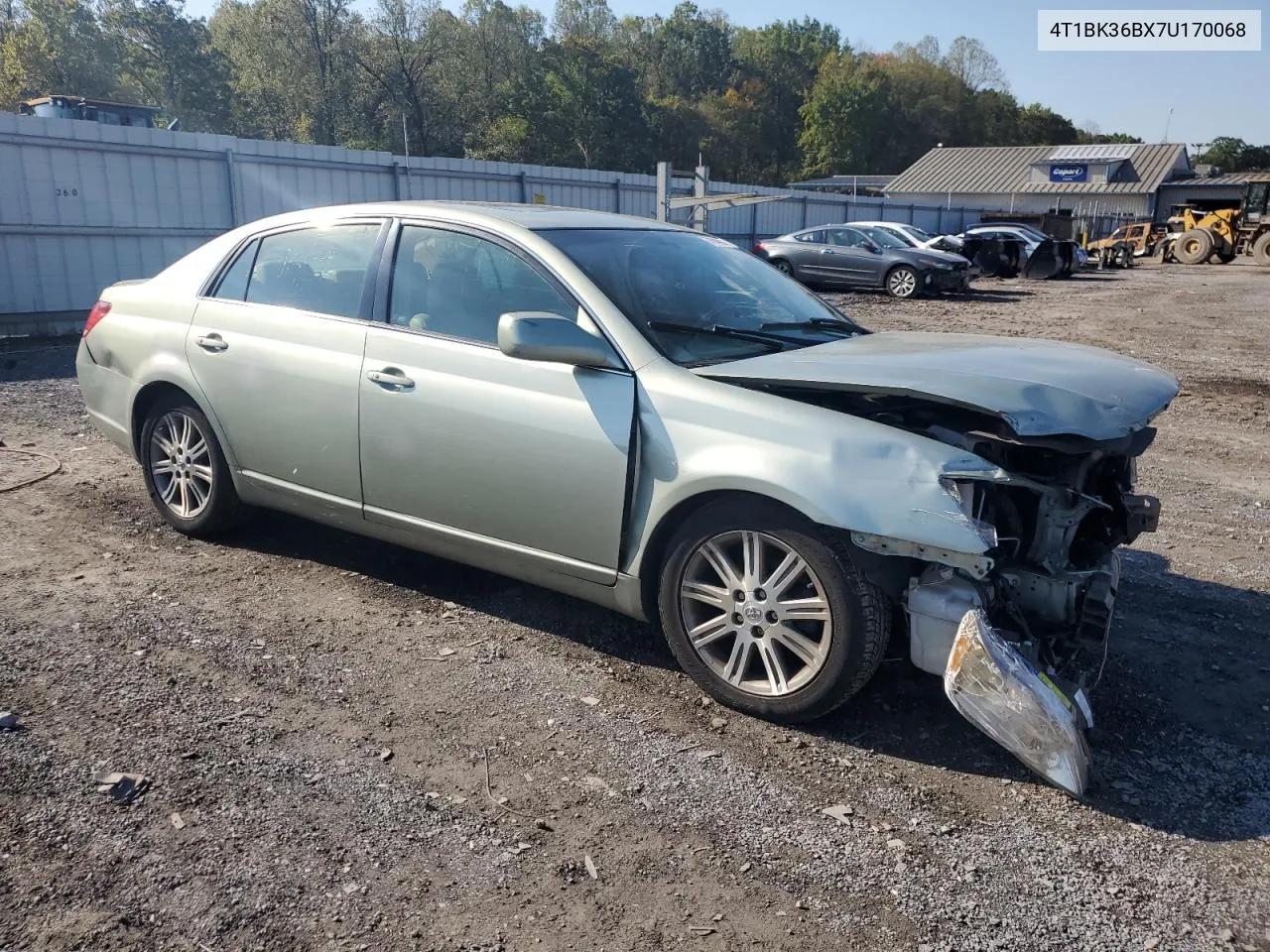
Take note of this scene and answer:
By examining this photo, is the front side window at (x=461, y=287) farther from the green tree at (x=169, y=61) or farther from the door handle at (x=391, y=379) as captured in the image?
the green tree at (x=169, y=61)

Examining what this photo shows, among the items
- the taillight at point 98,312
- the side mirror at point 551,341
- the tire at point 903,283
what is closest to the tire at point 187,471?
the taillight at point 98,312

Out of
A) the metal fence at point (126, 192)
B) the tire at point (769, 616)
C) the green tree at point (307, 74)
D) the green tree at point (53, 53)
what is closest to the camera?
the tire at point (769, 616)

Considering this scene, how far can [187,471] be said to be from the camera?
517cm

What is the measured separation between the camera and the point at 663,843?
286 centimetres

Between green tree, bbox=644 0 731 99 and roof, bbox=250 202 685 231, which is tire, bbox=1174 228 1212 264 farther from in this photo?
green tree, bbox=644 0 731 99

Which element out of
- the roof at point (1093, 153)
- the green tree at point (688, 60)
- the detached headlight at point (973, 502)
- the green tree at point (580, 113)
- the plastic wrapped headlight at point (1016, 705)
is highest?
the green tree at point (688, 60)

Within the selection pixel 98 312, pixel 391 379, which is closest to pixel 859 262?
pixel 98 312

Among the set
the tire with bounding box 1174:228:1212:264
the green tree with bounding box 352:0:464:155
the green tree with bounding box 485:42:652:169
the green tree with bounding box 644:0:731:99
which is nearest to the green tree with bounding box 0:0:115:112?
the green tree with bounding box 352:0:464:155

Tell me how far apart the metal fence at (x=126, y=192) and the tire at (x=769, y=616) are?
11792mm

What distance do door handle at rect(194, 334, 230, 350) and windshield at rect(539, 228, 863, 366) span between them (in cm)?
181

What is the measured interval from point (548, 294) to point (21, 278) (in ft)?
36.4

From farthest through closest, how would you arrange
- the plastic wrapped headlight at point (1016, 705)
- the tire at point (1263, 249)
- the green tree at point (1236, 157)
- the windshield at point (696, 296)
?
1. the green tree at point (1236, 157)
2. the tire at point (1263, 249)
3. the windshield at point (696, 296)
4. the plastic wrapped headlight at point (1016, 705)

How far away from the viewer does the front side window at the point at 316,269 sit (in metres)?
4.51

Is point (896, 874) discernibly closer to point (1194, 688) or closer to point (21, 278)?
point (1194, 688)
